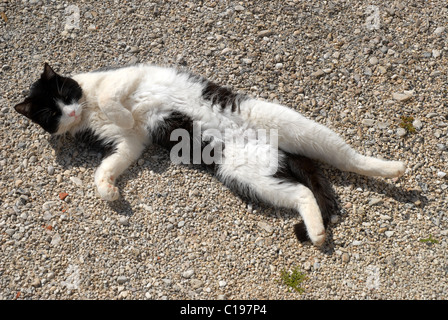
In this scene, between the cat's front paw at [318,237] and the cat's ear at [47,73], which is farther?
the cat's ear at [47,73]

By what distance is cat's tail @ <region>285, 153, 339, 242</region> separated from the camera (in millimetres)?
3582

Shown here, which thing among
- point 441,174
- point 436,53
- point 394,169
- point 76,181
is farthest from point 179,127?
point 436,53

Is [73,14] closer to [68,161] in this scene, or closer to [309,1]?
[68,161]

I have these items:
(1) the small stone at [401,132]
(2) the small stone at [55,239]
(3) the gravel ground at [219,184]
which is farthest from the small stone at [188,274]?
(1) the small stone at [401,132]

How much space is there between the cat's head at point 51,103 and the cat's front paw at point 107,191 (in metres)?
0.66

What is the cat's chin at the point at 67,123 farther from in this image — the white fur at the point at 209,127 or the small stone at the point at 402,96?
the small stone at the point at 402,96

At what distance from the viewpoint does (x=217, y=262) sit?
3.50 m

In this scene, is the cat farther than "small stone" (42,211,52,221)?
No

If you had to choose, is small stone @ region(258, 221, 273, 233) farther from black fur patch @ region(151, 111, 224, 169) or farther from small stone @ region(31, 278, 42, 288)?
small stone @ region(31, 278, 42, 288)

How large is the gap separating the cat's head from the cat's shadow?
372 millimetres

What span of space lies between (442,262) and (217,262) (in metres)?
1.79

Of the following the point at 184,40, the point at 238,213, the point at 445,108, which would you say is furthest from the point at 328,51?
the point at 238,213

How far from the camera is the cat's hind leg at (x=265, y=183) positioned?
343 centimetres

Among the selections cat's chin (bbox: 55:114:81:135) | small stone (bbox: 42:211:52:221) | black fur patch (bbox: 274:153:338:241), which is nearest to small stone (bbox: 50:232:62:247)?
small stone (bbox: 42:211:52:221)
